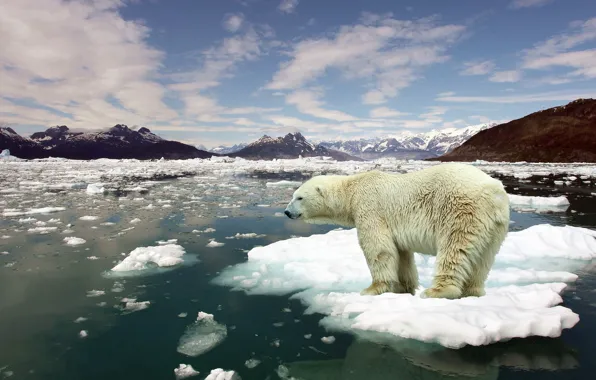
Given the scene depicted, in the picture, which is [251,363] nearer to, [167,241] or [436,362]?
[436,362]

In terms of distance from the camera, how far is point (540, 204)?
15.8 metres

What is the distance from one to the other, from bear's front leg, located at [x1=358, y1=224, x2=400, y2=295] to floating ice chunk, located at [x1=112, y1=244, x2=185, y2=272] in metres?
4.23

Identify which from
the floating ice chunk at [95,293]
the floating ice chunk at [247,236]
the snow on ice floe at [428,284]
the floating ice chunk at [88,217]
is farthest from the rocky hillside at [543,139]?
the floating ice chunk at [95,293]

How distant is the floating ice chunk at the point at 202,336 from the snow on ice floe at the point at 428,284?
46.8 inches

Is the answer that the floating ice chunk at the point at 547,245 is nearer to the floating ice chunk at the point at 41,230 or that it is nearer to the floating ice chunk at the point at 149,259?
the floating ice chunk at the point at 149,259

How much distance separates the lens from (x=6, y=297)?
5.60 meters

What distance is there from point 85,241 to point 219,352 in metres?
6.93

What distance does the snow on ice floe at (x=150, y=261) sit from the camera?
685 centimetres

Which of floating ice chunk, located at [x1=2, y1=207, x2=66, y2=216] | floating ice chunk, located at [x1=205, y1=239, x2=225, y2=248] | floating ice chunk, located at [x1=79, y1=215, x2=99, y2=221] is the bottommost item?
floating ice chunk, located at [x1=205, y1=239, x2=225, y2=248]

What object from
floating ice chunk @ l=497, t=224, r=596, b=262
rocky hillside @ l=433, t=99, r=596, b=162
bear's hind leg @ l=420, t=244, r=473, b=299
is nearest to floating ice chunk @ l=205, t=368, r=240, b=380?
bear's hind leg @ l=420, t=244, r=473, b=299

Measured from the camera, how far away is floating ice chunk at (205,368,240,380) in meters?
3.41

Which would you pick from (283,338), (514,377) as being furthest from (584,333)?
(283,338)

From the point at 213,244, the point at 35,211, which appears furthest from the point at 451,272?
the point at 35,211

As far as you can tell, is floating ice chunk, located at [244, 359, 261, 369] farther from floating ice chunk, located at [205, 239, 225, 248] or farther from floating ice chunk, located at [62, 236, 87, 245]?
floating ice chunk, located at [62, 236, 87, 245]
